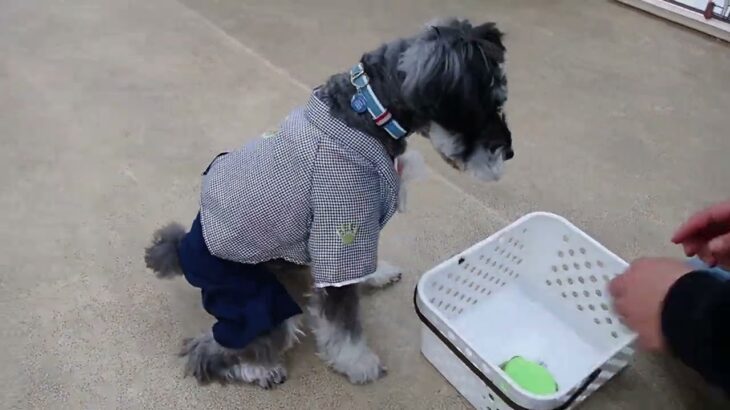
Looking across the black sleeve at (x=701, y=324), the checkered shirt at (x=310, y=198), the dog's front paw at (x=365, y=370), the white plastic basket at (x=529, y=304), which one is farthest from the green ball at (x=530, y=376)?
the black sleeve at (x=701, y=324)

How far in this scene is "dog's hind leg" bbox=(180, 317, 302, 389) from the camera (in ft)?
4.60

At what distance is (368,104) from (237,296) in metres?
0.42

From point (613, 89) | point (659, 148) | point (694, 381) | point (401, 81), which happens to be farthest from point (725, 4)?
point (401, 81)

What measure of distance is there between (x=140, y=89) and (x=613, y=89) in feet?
4.59

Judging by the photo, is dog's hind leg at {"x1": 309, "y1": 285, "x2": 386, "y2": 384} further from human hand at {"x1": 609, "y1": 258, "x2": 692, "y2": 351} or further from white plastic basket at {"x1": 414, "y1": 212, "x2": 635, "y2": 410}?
human hand at {"x1": 609, "y1": 258, "x2": 692, "y2": 351}

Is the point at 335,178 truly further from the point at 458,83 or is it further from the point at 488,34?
the point at 488,34

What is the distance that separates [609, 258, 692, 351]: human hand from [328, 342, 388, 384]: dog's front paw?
1.84 ft

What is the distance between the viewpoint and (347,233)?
1.25 metres

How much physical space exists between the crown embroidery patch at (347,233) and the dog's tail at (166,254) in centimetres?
37

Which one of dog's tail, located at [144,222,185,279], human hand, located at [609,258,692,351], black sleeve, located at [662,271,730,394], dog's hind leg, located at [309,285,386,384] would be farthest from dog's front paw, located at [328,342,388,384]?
black sleeve, located at [662,271,730,394]

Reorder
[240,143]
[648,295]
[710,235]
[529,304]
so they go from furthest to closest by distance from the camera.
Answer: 1. [240,143]
2. [529,304]
3. [710,235]
4. [648,295]

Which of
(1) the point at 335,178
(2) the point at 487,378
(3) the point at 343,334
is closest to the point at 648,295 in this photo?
(2) the point at 487,378

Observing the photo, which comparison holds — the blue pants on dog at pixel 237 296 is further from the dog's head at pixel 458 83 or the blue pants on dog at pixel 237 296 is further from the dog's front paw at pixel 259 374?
the dog's head at pixel 458 83

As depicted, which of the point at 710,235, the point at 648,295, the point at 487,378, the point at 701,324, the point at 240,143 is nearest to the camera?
the point at 701,324
